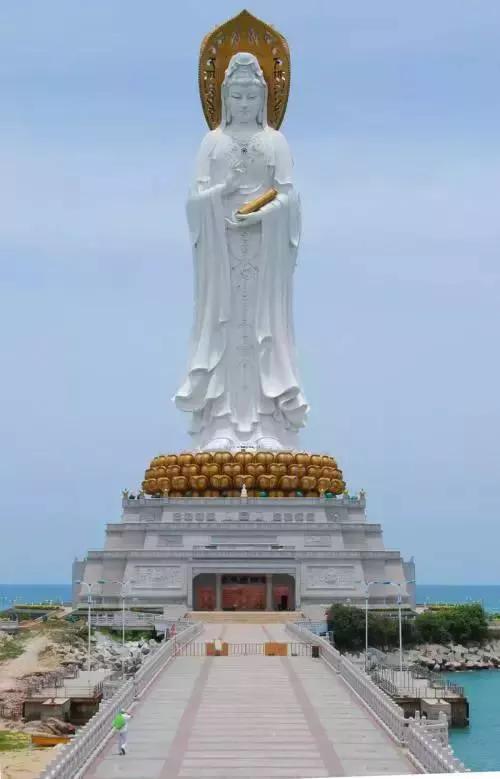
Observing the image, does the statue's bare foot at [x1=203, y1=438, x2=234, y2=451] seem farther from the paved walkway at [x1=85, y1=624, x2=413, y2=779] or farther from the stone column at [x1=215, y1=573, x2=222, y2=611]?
the paved walkway at [x1=85, y1=624, x2=413, y2=779]

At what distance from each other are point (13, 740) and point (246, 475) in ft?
48.4

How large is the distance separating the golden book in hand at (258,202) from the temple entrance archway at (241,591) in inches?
384

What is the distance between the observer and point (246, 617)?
27734 mm

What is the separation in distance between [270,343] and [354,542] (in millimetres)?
5697

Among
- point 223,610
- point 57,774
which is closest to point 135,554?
point 223,610

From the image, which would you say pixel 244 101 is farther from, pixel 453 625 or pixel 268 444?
pixel 453 625

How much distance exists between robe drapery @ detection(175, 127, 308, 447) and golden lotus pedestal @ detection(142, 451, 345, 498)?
151cm

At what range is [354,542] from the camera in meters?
31.4

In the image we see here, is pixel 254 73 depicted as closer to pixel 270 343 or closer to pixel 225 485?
pixel 270 343

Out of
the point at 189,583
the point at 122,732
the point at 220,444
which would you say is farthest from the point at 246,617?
the point at 122,732

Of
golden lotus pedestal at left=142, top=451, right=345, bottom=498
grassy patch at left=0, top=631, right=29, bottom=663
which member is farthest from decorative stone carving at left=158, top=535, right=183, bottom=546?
grassy patch at left=0, top=631, right=29, bottom=663

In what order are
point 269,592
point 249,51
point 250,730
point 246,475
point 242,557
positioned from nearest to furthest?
point 250,730 < point 242,557 < point 269,592 < point 246,475 < point 249,51

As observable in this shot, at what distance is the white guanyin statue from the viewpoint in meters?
33.9

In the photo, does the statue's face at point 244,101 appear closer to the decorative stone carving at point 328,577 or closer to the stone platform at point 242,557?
the stone platform at point 242,557
